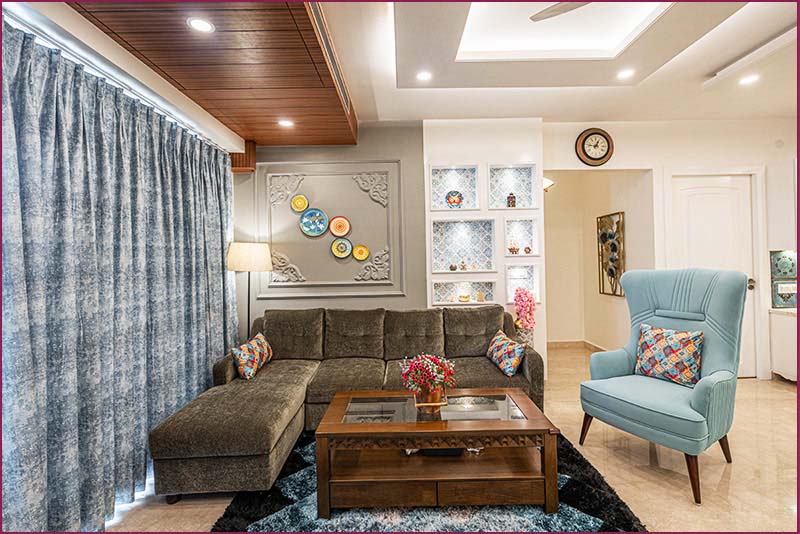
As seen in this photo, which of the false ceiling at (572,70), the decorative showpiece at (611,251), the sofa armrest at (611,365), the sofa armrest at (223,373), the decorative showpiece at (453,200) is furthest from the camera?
the decorative showpiece at (611,251)

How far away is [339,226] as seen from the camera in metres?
4.33

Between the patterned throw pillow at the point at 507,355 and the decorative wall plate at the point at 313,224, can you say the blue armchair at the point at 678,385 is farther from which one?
the decorative wall plate at the point at 313,224

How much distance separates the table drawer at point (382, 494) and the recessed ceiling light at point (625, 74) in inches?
121

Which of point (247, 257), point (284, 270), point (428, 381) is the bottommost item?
point (428, 381)

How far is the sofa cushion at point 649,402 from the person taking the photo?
2295 millimetres

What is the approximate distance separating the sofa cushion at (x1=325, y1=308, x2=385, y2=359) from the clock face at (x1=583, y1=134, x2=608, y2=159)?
277 centimetres

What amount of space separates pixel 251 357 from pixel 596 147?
397 cm

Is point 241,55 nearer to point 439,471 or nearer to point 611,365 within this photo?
point 439,471

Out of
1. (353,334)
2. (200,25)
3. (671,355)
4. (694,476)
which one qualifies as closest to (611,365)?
(671,355)

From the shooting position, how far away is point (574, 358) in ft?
18.3

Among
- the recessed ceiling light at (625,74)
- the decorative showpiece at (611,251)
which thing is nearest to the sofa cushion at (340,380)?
the recessed ceiling light at (625,74)

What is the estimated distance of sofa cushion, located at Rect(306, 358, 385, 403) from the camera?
321 cm

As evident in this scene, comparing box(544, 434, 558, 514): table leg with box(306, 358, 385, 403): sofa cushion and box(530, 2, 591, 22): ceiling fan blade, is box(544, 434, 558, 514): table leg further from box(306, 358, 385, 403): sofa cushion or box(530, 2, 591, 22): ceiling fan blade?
box(530, 2, 591, 22): ceiling fan blade

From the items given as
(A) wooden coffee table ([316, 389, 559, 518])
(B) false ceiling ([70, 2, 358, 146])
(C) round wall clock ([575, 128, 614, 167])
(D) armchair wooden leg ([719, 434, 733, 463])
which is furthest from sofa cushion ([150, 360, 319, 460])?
(C) round wall clock ([575, 128, 614, 167])
